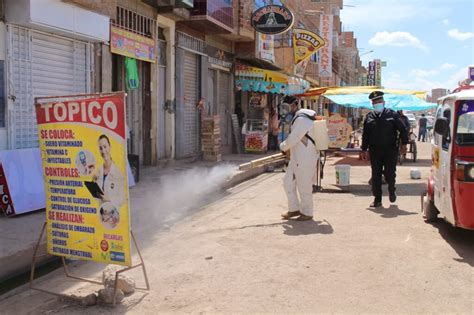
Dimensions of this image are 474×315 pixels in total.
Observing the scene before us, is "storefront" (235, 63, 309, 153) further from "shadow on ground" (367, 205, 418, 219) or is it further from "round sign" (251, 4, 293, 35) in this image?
"shadow on ground" (367, 205, 418, 219)

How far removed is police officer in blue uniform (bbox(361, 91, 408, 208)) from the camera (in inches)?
338

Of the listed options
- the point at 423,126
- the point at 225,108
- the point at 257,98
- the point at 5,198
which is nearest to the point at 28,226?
the point at 5,198

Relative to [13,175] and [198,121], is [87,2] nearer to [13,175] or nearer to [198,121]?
[13,175]

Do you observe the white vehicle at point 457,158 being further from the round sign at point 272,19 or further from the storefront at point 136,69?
the round sign at point 272,19

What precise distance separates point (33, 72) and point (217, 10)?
766cm

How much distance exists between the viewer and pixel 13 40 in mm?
8641

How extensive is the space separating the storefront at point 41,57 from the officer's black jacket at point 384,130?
18.4 feet

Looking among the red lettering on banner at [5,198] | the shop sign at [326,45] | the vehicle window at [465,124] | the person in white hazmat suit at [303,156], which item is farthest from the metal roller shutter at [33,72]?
the shop sign at [326,45]

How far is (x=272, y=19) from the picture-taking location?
18281 mm

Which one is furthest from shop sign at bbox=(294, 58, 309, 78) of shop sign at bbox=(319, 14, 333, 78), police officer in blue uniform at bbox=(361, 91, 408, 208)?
police officer in blue uniform at bbox=(361, 91, 408, 208)

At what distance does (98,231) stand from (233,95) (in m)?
16.0

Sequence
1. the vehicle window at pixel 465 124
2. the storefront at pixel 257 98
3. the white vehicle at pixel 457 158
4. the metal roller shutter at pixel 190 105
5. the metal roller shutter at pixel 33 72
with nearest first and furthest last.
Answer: the white vehicle at pixel 457 158 < the vehicle window at pixel 465 124 < the metal roller shutter at pixel 33 72 < the metal roller shutter at pixel 190 105 < the storefront at pixel 257 98

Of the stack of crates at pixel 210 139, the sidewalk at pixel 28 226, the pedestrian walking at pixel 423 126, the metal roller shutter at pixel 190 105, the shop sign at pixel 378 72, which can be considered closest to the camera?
the sidewalk at pixel 28 226

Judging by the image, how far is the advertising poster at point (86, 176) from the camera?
4.36 meters
